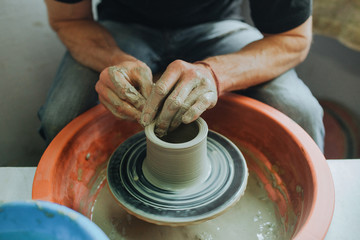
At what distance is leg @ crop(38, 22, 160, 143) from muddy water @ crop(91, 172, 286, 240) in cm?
40

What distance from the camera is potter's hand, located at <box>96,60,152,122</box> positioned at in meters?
0.92

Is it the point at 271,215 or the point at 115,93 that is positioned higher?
the point at 115,93

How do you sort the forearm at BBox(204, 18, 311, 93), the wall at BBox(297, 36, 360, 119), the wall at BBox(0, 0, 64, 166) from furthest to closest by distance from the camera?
the wall at BBox(297, 36, 360, 119), the wall at BBox(0, 0, 64, 166), the forearm at BBox(204, 18, 311, 93)

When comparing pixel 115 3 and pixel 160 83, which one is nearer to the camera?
pixel 160 83

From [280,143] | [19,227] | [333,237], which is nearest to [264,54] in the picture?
[280,143]

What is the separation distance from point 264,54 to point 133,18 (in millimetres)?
702

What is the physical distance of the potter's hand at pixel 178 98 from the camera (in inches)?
32.9

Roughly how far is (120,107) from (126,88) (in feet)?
0.23

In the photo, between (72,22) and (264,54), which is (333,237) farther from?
(72,22)

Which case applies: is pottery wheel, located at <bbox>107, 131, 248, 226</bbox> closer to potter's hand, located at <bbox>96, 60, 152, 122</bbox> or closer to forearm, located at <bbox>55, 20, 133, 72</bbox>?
potter's hand, located at <bbox>96, 60, 152, 122</bbox>

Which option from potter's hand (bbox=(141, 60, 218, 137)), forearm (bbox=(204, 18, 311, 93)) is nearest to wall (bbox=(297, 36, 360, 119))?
forearm (bbox=(204, 18, 311, 93))

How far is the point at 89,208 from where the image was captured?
104 cm

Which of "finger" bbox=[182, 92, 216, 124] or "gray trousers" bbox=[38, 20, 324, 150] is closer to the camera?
"finger" bbox=[182, 92, 216, 124]

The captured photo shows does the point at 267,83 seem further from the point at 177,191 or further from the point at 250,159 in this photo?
the point at 177,191
